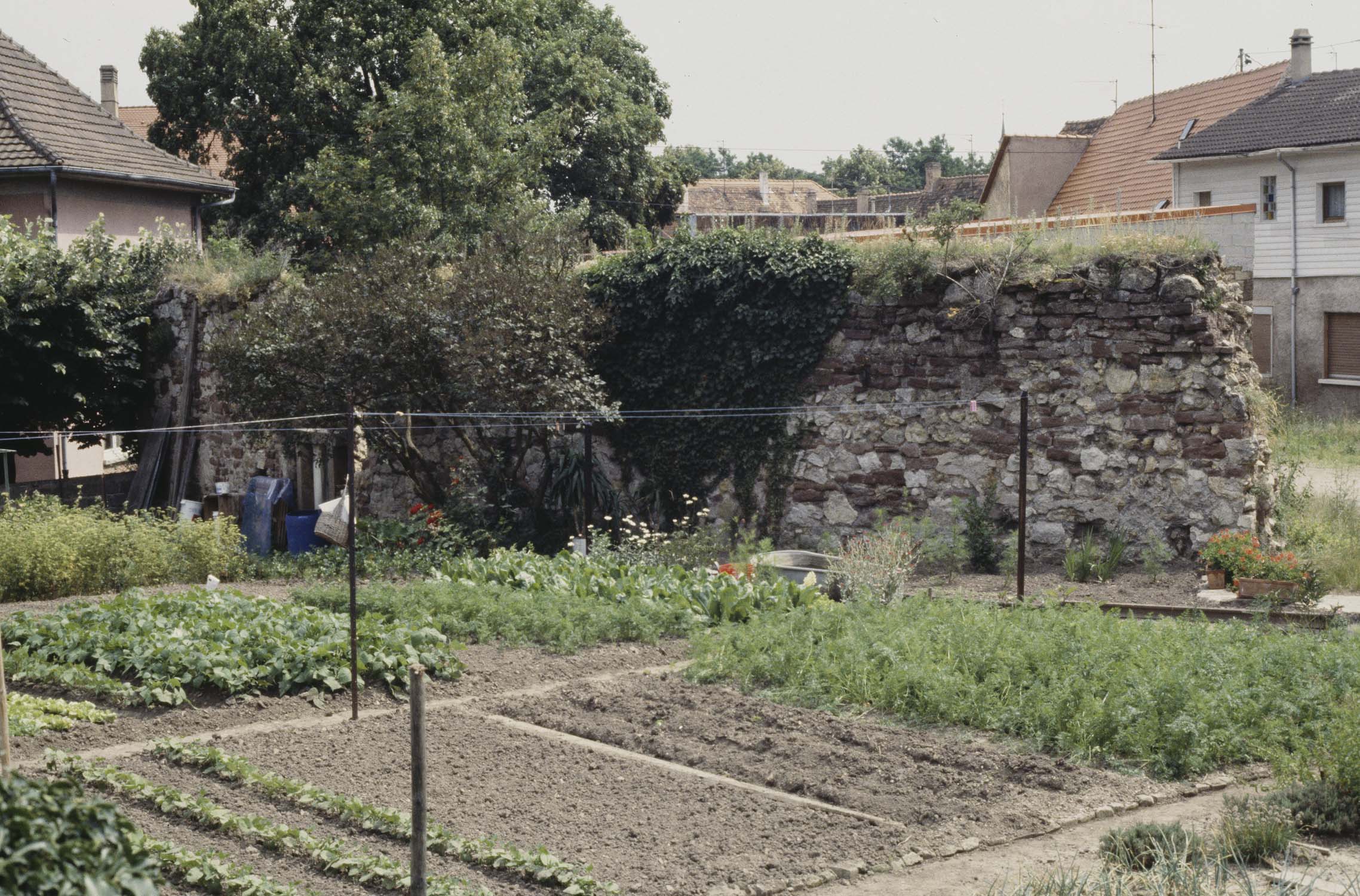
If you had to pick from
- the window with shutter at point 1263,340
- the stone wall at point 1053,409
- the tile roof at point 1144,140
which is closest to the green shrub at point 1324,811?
the stone wall at point 1053,409

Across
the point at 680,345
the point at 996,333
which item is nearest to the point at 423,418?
the point at 680,345

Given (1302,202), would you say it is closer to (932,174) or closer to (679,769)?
(932,174)

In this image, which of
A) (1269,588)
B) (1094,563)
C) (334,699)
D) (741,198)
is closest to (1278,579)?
(1269,588)

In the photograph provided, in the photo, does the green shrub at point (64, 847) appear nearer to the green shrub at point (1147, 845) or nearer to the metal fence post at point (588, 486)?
the green shrub at point (1147, 845)

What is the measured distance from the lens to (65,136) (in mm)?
19734

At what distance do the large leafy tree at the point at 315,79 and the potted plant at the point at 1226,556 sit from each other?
10865 mm

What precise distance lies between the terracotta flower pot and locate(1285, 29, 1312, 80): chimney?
20304 mm

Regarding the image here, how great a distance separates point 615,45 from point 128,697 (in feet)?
76.3

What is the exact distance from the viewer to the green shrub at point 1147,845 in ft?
15.7

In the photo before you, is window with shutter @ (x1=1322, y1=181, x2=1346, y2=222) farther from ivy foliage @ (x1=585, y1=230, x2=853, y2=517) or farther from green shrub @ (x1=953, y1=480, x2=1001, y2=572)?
green shrub @ (x1=953, y1=480, x2=1001, y2=572)

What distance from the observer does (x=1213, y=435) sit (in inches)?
447

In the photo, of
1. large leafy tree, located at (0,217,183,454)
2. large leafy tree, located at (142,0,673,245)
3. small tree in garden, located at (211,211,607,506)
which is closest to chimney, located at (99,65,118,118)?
large leafy tree, located at (142,0,673,245)

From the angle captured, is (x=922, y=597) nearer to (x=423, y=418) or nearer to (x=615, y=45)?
(x=423, y=418)

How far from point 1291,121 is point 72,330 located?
871 inches
